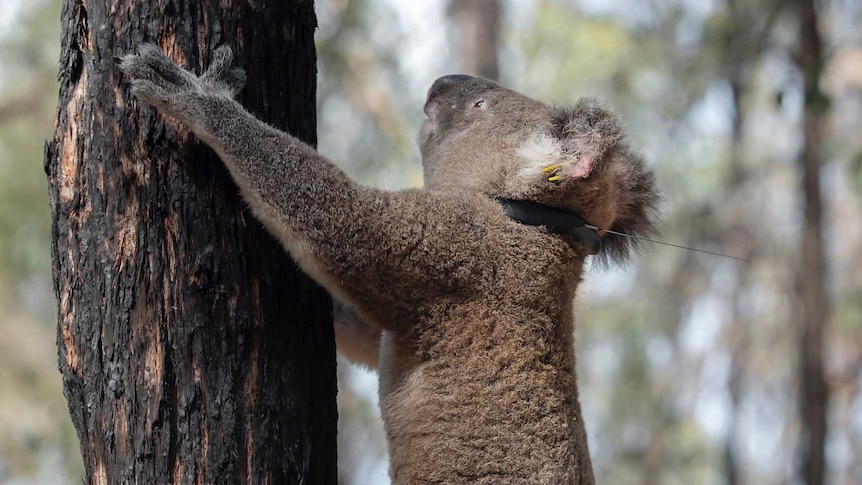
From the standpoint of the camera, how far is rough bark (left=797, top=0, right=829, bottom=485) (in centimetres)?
692

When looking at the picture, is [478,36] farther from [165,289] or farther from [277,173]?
[165,289]

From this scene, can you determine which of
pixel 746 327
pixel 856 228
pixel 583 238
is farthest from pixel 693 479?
pixel 583 238

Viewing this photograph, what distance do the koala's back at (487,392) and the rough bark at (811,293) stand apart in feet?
15.7

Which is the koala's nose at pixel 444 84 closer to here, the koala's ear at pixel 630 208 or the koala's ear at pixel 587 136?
the koala's ear at pixel 587 136

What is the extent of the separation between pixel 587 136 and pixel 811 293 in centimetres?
528

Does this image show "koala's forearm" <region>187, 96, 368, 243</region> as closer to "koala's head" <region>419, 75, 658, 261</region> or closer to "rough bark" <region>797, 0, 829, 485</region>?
"koala's head" <region>419, 75, 658, 261</region>

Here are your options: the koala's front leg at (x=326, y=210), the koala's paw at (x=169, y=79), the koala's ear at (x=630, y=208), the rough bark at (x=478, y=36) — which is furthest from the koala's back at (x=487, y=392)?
the rough bark at (x=478, y=36)

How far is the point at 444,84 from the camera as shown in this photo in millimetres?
3613

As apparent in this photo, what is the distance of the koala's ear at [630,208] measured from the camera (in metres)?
3.27

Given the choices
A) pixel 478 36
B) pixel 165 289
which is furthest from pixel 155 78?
pixel 478 36

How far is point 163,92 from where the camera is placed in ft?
7.63

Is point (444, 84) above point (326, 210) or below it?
above

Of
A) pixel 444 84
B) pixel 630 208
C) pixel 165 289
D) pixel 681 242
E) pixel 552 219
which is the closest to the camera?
pixel 165 289

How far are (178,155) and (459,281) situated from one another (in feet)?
3.10
